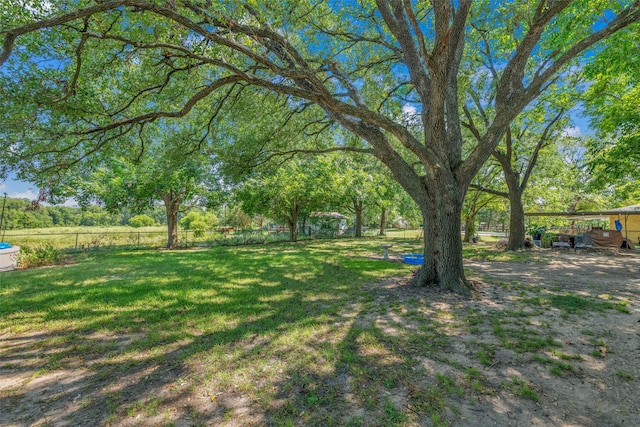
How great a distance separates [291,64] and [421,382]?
5636mm

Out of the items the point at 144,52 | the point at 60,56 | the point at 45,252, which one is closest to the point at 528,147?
the point at 144,52

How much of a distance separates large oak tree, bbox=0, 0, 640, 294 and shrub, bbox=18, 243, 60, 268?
7293 mm

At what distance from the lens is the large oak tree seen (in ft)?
14.0

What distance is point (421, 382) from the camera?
99.7 inches

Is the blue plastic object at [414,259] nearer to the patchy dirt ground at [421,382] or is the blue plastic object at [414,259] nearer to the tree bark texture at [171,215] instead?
the patchy dirt ground at [421,382]

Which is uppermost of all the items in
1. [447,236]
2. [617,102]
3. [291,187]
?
[617,102]

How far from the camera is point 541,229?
583 inches

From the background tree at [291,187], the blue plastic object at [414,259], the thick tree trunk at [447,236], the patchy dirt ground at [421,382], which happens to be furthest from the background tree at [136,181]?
the patchy dirt ground at [421,382]

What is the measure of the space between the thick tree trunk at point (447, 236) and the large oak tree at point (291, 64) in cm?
2

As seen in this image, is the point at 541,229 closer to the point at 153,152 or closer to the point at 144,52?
the point at 144,52

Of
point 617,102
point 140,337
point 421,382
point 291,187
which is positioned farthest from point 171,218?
point 617,102

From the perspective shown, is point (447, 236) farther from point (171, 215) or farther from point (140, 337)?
point (171, 215)

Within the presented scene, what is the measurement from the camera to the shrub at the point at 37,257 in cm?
1005

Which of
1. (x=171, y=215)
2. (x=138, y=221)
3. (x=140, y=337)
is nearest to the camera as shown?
(x=140, y=337)
